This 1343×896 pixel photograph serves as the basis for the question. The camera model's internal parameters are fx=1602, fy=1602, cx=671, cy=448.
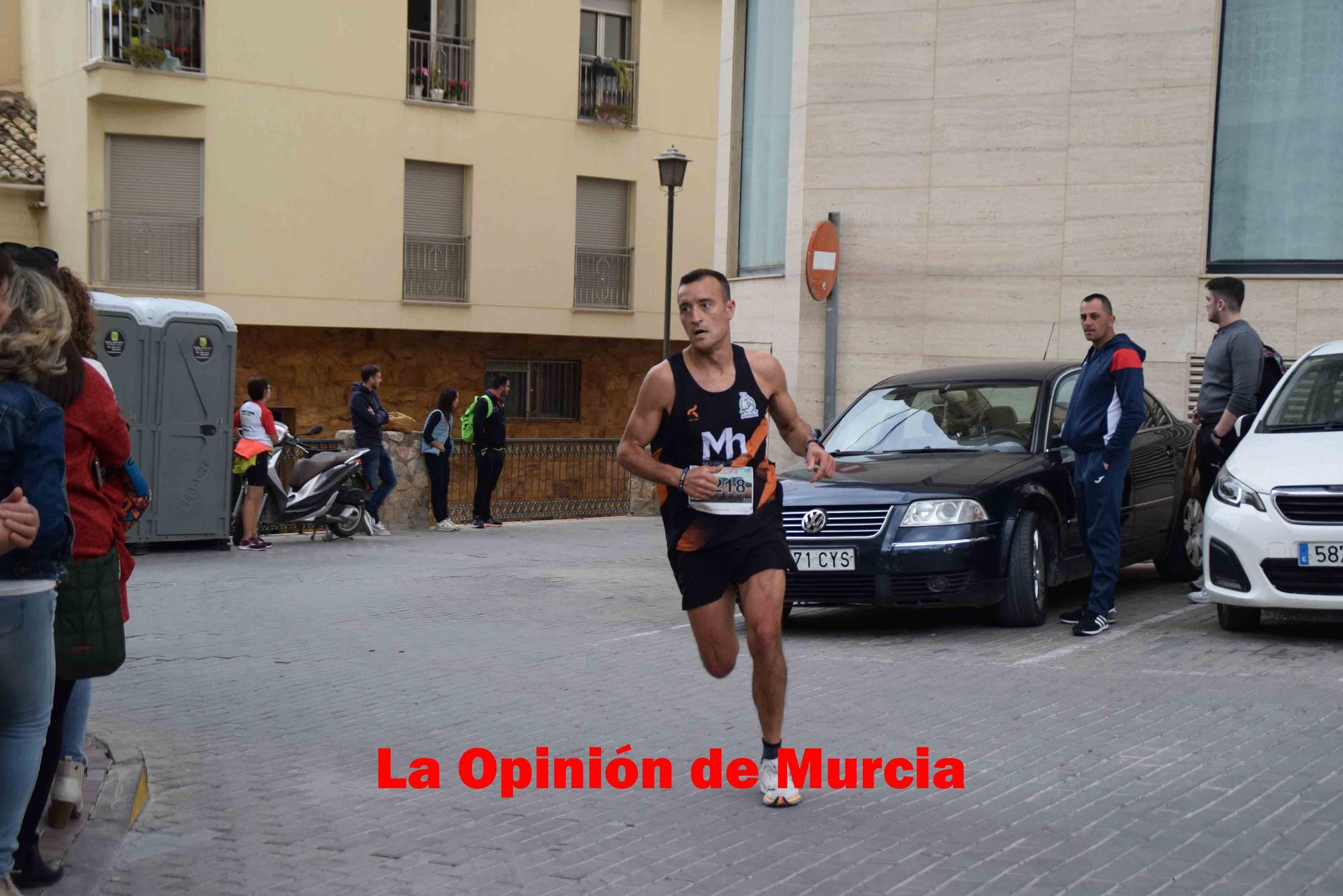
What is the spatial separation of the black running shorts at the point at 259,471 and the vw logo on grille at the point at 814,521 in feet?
28.3

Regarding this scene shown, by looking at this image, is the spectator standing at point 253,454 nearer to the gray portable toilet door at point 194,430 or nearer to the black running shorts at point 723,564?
the gray portable toilet door at point 194,430

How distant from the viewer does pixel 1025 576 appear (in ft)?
32.0

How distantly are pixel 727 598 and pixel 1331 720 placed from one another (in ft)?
9.58

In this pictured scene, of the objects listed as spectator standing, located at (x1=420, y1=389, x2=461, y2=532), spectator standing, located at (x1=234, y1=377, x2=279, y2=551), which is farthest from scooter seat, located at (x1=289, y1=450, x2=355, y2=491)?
spectator standing, located at (x1=420, y1=389, x2=461, y2=532)

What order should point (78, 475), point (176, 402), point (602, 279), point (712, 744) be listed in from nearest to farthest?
point (78, 475) < point (712, 744) < point (176, 402) < point (602, 279)

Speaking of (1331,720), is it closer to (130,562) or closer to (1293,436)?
(1293,436)

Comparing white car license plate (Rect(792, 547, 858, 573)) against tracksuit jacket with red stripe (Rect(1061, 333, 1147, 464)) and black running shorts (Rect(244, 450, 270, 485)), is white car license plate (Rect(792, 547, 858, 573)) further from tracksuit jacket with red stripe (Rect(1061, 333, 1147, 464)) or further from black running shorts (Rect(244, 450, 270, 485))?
black running shorts (Rect(244, 450, 270, 485))

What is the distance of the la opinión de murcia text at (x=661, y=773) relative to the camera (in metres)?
6.02

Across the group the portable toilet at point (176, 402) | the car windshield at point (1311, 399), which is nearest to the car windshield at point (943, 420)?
the car windshield at point (1311, 399)

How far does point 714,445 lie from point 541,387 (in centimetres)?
2644

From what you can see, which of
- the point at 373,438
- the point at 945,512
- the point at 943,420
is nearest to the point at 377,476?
the point at 373,438

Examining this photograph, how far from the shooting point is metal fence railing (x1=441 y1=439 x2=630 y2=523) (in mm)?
22359

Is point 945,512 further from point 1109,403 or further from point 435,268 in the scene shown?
point 435,268

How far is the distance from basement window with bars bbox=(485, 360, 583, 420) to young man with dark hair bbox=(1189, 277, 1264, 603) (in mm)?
21819
